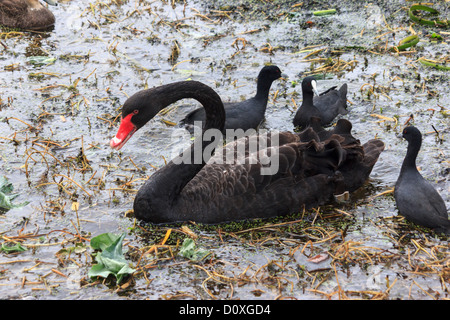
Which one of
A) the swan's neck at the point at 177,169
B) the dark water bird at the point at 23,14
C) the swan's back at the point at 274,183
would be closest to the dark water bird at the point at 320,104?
the swan's back at the point at 274,183

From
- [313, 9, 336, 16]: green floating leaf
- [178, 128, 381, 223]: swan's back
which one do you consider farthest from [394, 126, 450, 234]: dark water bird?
[313, 9, 336, 16]: green floating leaf

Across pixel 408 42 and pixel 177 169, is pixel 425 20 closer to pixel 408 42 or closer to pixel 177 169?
pixel 408 42

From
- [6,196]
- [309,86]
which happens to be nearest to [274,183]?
[309,86]

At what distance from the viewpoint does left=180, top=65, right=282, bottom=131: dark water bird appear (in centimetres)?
694

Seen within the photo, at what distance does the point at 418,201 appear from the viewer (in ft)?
16.6

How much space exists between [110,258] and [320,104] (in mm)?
3507

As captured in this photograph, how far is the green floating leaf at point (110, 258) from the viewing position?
15.1 ft

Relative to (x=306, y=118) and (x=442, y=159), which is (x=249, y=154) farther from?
(x=442, y=159)

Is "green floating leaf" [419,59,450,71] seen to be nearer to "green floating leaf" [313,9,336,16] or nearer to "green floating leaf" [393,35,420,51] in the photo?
"green floating leaf" [393,35,420,51]

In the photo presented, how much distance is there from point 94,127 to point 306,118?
98.4 inches

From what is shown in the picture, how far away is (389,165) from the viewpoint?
6250 millimetres

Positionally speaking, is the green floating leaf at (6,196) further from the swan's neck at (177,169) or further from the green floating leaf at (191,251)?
the green floating leaf at (191,251)

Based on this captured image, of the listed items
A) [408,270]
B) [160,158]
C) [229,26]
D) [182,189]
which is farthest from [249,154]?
[229,26]

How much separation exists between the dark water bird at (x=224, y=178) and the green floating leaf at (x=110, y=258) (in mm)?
514
